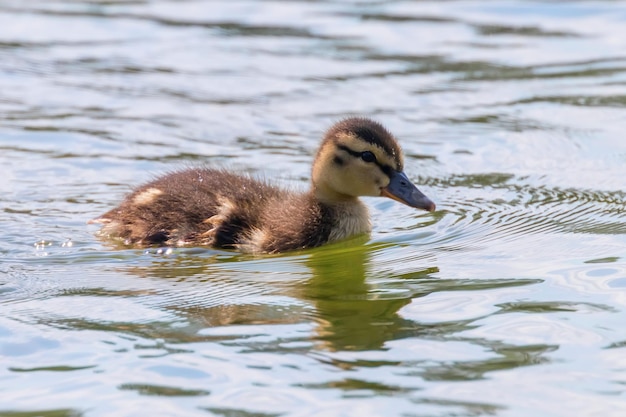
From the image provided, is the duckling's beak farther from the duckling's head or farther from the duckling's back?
the duckling's back

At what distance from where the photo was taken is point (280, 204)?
667 centimetres


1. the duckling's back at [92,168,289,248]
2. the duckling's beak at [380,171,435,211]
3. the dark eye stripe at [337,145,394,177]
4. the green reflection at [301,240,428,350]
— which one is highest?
the dark eye stripe at [337,145,394,177]

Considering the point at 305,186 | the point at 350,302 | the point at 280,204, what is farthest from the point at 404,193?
the point at 350,302

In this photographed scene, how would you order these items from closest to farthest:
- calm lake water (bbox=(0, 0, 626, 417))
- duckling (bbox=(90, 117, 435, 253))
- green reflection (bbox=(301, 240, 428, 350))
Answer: calm lake water (bbox=(0, 0, 626, 417)) → green reflection (bbox=(301, 240, 428, 350)) → duckling (bbox=(90, 117, 435, 253))

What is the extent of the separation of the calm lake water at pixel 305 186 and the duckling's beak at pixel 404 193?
0.19m

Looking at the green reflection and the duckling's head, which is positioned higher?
the duckling's head

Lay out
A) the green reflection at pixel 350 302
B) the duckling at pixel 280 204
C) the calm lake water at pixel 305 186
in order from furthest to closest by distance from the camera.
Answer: the duckling at pixel 280 204 → the green reflection at pixel 350 302 → the calm lake water at pixel 305 186

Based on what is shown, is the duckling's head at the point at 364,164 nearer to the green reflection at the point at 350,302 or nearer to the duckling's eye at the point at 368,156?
the duckling's eye at the point at 368,156

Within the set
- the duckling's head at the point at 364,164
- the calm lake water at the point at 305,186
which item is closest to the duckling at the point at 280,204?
the duckling's head at the point at 364,164

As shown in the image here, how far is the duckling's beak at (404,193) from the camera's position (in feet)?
21.4

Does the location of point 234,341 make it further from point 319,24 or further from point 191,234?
point 319,24

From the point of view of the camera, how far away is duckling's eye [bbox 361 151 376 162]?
6559 mm

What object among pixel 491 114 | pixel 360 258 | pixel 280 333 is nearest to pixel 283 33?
pixel 491 114

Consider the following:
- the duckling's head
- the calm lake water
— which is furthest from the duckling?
the calm lake water
